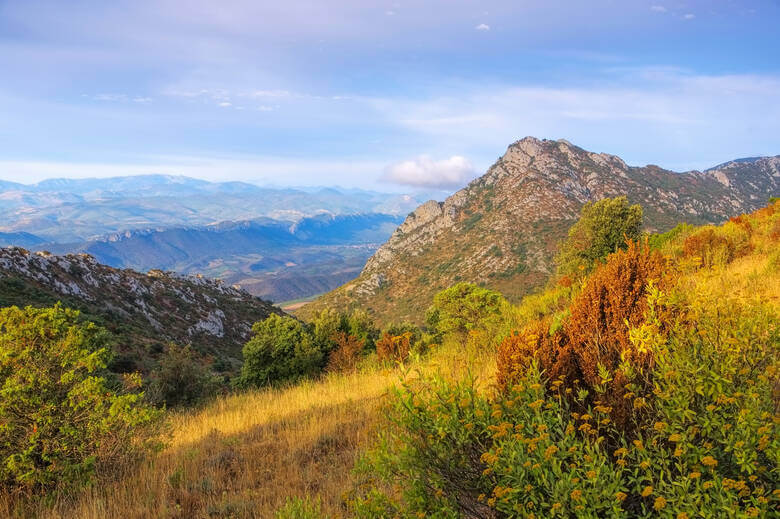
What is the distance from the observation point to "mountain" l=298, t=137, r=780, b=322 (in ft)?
356

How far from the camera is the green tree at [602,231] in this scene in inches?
1188

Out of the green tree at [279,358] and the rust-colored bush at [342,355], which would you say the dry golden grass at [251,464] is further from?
the green tree at [279,358]

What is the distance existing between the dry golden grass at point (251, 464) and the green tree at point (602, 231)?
2625cm

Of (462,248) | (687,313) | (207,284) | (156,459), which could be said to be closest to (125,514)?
(156,459)

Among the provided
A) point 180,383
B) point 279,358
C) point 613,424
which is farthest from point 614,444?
point 279,358

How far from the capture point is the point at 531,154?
158000 millimetres

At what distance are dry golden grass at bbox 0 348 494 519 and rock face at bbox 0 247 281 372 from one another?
765 inches

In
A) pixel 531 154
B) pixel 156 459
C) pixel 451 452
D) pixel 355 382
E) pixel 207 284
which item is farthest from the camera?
pixel 531 154

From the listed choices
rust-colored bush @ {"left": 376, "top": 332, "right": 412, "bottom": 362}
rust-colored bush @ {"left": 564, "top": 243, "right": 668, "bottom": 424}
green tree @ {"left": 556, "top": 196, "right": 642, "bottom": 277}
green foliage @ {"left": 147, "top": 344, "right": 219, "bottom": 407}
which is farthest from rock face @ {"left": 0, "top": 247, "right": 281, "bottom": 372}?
green tree @ {"left": 556, "top": 196, "right": 642, "bottom": 277}

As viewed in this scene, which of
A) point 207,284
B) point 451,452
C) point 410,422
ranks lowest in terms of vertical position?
point 207,284

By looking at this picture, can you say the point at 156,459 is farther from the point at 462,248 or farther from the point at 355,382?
the point at 462,248

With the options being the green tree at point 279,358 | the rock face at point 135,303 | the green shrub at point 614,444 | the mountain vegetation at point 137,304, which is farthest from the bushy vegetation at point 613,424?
the rock face at point 135,303

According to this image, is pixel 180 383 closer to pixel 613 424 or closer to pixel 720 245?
pixel 613 424

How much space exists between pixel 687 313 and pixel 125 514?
632 centimetres
